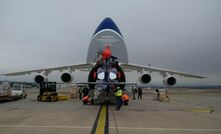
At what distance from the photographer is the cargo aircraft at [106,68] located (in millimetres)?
19547

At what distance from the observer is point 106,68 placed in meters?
19.5

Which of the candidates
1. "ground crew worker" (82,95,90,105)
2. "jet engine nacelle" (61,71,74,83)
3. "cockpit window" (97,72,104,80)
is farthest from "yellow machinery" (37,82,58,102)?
"cockpit window" (97,72,104,80)

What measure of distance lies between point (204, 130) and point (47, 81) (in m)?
18.9

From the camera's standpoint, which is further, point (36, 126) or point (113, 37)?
point (113, 37)

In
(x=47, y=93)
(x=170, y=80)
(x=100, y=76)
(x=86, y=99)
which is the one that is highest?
(x=100, y=76)

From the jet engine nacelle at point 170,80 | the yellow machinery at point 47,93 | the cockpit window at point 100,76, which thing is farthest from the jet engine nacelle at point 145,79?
the yellow machinery at point 47,93

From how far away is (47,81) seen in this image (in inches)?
1016

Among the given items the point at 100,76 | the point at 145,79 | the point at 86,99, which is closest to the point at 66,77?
the point at 86,99

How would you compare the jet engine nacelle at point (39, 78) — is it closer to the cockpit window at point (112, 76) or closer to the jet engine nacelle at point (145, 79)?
the cockpit window at point (112, 76)

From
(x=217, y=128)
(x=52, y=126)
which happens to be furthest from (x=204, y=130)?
(x=52, y=126)

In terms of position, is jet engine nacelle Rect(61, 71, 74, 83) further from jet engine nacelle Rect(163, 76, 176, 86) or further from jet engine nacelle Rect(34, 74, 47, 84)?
jet engine nacelle Rect(163, 76, 176, 86)

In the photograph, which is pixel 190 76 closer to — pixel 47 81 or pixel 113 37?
pixel 113 37

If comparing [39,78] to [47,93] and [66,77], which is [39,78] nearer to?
[47,93]

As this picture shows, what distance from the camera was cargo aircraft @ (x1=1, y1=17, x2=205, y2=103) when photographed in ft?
64.1
